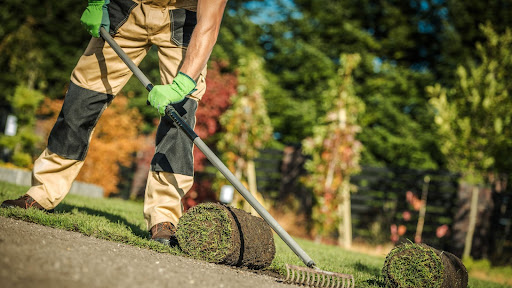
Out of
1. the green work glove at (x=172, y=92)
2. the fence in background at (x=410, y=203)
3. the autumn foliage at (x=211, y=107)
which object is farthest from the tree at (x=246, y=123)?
the green work glove at (x=172, y=92)

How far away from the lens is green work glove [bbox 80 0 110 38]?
10.1ft

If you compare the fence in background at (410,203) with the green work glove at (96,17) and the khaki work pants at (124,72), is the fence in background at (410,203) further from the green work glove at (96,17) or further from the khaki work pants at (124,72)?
the green work glove at (96,17)

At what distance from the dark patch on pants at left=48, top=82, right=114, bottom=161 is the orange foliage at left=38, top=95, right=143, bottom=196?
289 inches

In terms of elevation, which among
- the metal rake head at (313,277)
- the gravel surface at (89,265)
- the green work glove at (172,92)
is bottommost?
the metal rake head at (313,277)

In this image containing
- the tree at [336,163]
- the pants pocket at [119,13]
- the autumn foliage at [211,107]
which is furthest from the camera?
the autumn foliage at [211,107]

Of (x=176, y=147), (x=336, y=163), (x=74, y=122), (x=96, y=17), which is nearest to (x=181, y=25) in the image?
(x=96, y=17)

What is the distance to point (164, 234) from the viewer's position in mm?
2887

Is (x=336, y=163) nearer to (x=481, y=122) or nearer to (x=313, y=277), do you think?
(x=481, y=122)

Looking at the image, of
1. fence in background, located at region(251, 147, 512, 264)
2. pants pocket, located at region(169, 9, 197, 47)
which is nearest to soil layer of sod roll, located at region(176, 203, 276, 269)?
pants pocket, located at region(169, 9, 197, 47)

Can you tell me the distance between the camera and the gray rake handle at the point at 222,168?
2613 mm

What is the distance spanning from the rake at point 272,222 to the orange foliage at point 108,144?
760 cm

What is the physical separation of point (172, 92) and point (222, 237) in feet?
2.89

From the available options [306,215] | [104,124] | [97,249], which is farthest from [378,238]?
[97,249]

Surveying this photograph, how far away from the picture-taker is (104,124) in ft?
35.3
